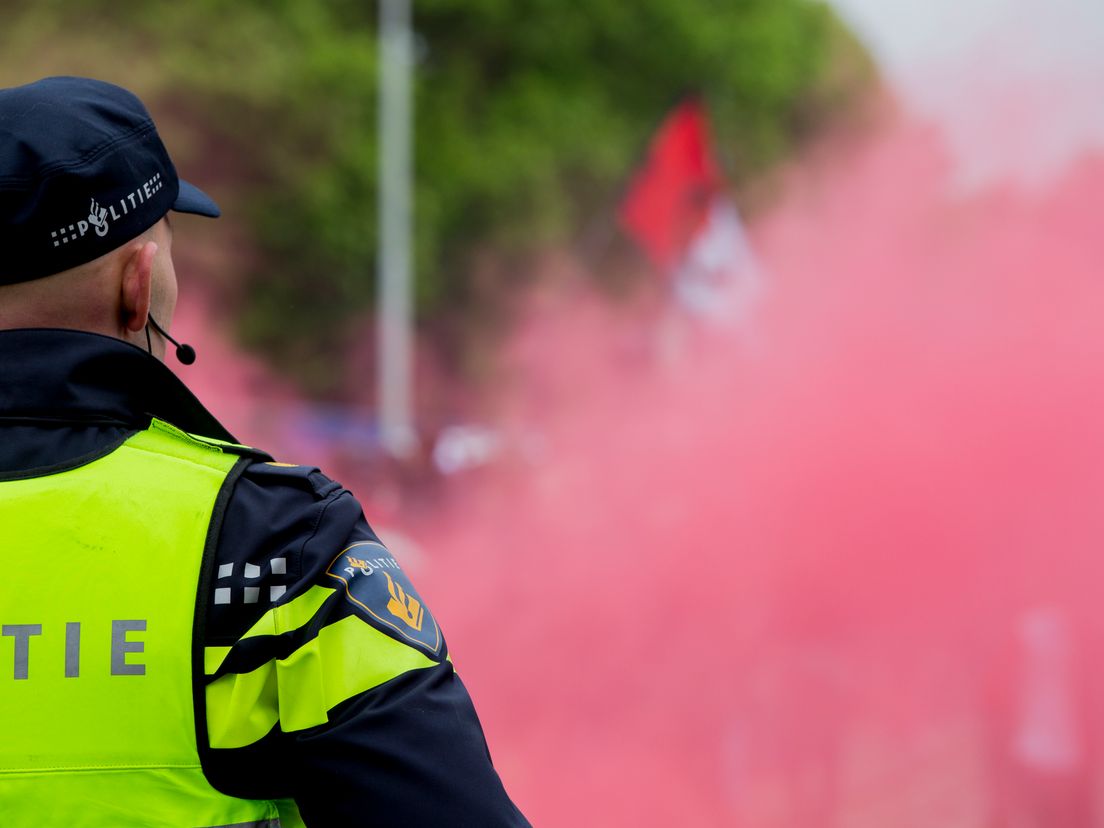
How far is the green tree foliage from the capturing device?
17375 mm

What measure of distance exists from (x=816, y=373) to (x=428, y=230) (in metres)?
9.81

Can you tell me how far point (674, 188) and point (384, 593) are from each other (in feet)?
43.0

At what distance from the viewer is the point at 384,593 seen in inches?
43.3

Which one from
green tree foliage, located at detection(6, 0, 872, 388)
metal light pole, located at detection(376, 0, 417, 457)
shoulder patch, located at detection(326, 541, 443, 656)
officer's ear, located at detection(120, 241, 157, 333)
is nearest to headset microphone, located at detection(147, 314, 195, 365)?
officer's ear, located at detection(120, 241, 157, 333)

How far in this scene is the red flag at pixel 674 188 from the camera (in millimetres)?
13766

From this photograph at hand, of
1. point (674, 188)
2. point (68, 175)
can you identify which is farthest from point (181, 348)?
point (674, 188)

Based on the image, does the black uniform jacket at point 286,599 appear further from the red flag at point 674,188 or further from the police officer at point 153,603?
the red flag at point 674,188

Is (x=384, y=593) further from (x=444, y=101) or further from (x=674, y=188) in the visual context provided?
(x=444, y=101)

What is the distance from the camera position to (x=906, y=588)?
6.29 metres

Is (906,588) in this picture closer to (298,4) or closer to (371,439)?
(371,439)

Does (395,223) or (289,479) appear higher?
(395,223)

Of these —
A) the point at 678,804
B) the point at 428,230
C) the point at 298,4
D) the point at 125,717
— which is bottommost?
the point at 125,717

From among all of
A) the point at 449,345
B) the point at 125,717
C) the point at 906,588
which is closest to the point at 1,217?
the point at 125,717

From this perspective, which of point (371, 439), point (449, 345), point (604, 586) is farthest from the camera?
point (449, 345)
